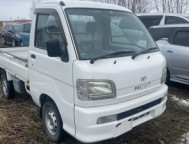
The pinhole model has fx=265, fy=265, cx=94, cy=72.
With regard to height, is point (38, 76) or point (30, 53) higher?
point (30, 53)

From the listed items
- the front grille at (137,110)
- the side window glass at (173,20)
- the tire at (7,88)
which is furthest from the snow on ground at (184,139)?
the side window glass at (173,20)

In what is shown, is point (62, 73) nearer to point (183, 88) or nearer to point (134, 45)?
point (134, 45)

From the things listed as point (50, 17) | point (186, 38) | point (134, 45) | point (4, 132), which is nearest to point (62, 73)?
point (50, 17)

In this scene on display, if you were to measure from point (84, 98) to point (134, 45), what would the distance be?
4.20 feet

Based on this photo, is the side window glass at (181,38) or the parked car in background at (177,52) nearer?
the parked car in background at (177,52)

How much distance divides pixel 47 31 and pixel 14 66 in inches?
64.3

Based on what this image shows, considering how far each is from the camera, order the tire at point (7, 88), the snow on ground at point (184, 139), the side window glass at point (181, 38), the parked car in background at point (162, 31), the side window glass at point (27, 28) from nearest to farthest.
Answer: the snow on ground at point (184, 139), the tire at point (7, 88), the side window glass at point (181, 38), the parked car in background at point (162, 31), the side window glass at point (27, 28)

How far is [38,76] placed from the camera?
4062mm

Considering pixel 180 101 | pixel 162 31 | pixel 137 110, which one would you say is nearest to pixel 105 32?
pixel 137 110

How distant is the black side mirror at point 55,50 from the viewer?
329 cm

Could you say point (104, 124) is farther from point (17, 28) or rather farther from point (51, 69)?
point (17, 28)

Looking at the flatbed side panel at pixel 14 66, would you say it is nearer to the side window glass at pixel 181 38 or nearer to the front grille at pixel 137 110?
the front grille at pixel 137 110

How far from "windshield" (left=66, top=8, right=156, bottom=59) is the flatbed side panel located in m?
1.50

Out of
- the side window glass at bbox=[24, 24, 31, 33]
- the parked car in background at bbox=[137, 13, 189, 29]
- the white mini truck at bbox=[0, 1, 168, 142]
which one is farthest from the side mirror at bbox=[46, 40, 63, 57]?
the side window glass at bbox=[24, 24, 31, 33]
